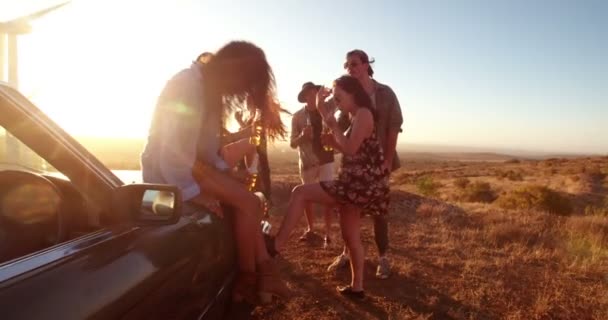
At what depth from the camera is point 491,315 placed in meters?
4.02

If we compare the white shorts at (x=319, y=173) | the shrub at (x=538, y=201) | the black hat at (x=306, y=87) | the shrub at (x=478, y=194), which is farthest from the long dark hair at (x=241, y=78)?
the shrub at (x=478, y=194)

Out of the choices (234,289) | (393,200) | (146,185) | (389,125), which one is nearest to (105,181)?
(146,185)

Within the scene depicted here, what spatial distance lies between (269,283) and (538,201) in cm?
1387

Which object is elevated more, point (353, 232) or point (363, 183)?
point (363, 183)

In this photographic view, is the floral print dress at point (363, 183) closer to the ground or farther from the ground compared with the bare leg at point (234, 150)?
closer to the ground

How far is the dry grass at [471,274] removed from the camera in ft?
13.3

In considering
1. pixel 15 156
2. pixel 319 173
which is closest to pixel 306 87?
pixel 319 173

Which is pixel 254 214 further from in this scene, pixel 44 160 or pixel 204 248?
pixel 44 160

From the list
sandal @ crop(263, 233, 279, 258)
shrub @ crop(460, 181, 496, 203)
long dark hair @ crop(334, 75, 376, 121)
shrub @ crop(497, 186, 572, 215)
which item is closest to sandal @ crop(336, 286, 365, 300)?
sandal @ crop(263, 233, 279, 258)

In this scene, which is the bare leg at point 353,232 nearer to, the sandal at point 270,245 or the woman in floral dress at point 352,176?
the woman in floral dress at point 352,176

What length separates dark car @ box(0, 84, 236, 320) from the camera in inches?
50.3

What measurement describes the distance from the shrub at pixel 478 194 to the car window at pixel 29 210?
18.4m

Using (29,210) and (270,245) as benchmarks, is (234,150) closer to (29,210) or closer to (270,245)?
(270,245)

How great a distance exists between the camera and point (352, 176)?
376 centimetres
